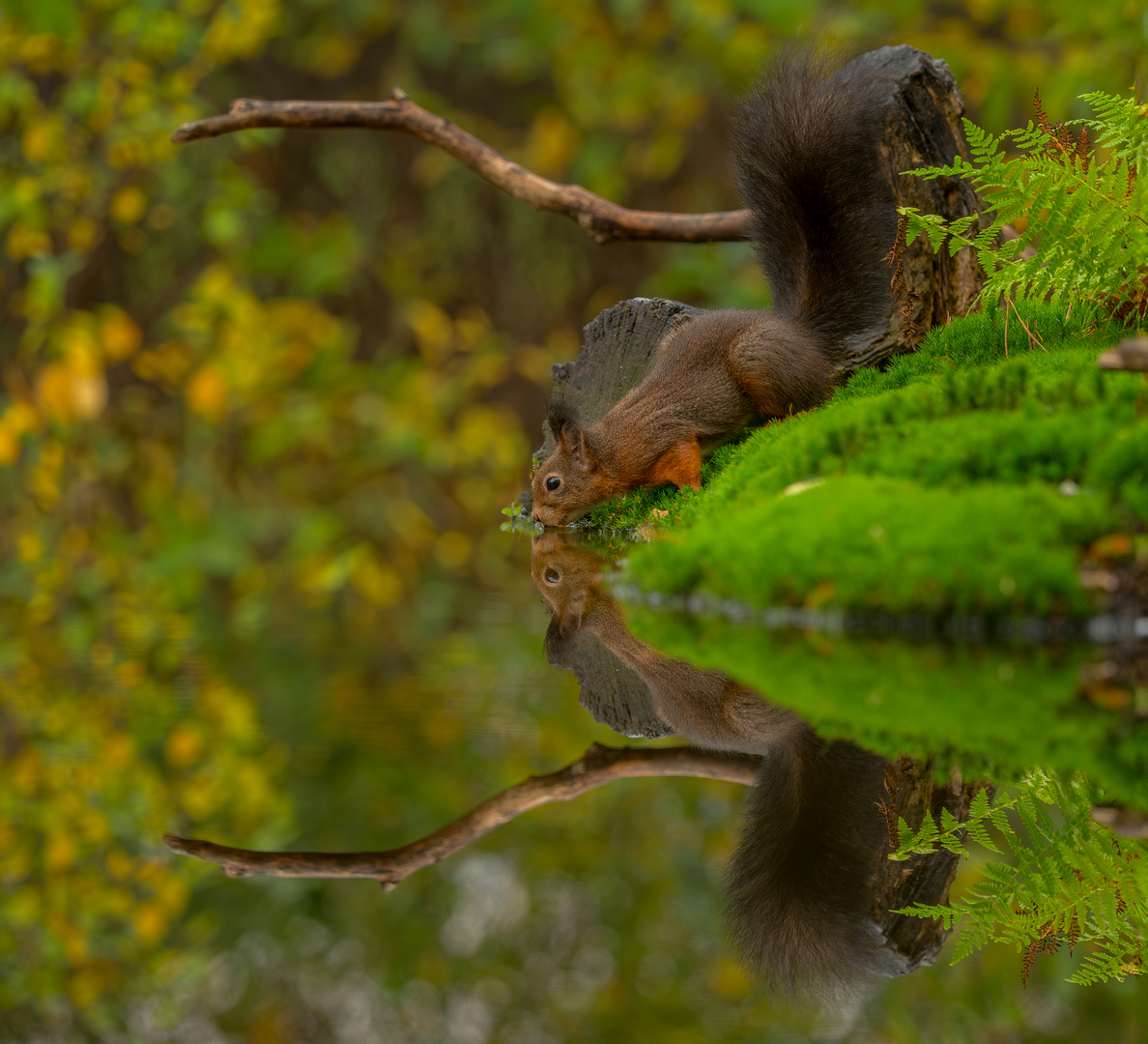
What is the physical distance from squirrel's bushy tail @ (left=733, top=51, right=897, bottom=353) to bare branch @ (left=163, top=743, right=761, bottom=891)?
1.87 meters

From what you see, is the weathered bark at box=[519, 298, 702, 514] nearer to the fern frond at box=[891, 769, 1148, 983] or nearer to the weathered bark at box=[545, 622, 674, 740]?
the weathered bark at box=[545, 622, 674, 740]

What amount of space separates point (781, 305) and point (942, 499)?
155cm

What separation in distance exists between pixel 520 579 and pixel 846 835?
8.53 feet

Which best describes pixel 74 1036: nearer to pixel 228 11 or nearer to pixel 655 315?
pixel 655 315

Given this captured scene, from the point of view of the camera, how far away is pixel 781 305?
10.9ft

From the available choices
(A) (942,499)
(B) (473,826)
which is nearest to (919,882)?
(B) (473,826)

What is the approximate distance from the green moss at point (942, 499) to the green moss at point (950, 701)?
0.38 ft

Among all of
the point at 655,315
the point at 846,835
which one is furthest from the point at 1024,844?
the point at 655,315

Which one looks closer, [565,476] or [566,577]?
[566,577]

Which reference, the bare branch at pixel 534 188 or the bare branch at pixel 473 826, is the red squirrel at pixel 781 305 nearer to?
the bare branch at pixel 534 188

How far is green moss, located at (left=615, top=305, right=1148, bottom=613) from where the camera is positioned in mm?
1688

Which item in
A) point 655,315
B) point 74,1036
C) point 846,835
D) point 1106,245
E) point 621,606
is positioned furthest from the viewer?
point 655,315

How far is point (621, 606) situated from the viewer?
2170 mm

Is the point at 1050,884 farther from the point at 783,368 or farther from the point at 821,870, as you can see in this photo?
the point at 783,368
